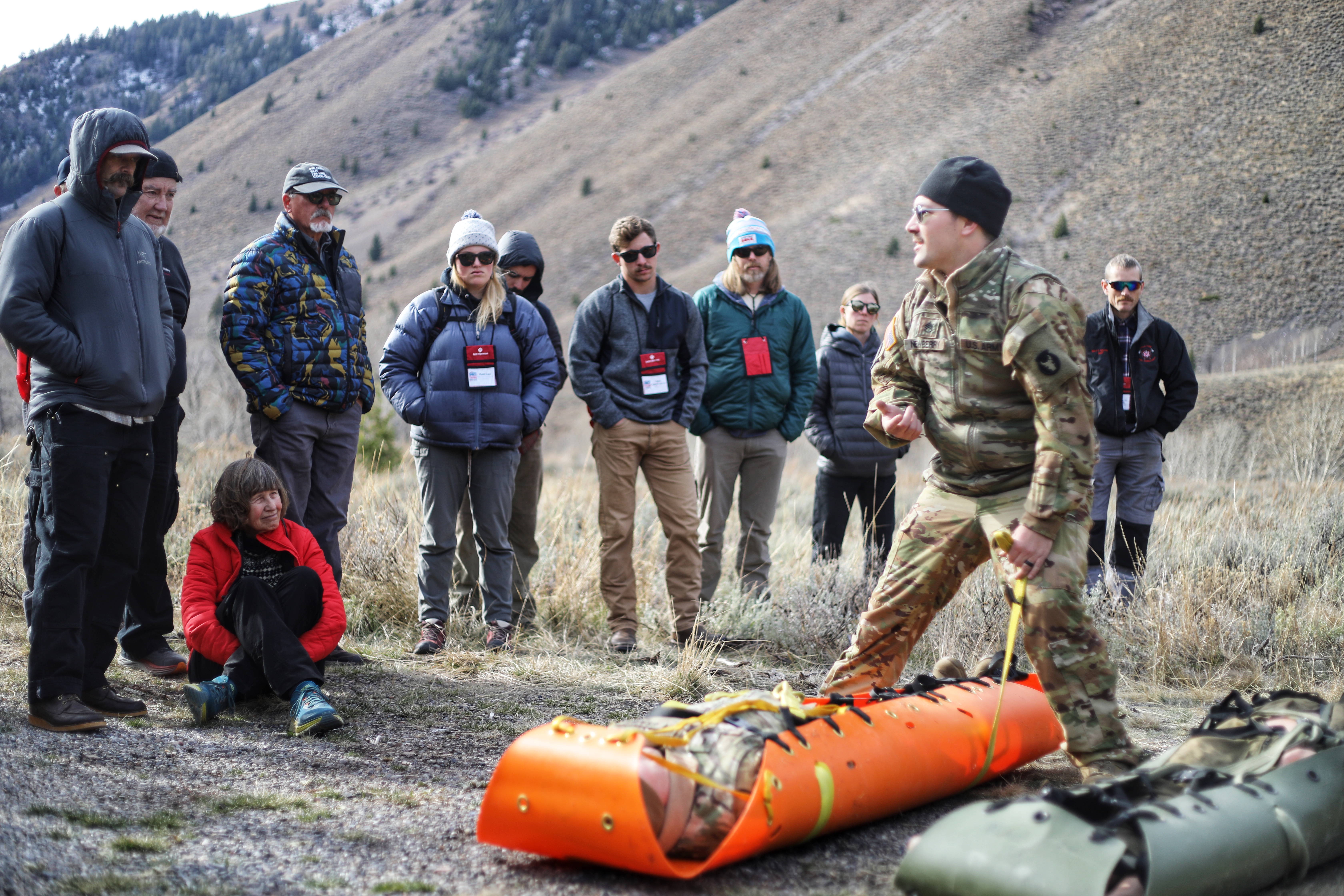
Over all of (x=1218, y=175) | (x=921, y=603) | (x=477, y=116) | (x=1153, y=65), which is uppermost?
(x=477, y=116)

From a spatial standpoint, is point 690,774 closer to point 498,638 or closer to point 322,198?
point 498,638

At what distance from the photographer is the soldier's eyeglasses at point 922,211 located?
11.5ft

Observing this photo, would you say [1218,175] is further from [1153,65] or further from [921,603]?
[921,603]

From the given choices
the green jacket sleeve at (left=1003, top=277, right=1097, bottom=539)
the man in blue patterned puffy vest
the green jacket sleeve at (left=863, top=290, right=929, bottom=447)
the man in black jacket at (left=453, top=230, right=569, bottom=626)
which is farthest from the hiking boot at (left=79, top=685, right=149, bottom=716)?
the green jacket sleeve at (left=1003, top=277, right=1097, bottom=539)

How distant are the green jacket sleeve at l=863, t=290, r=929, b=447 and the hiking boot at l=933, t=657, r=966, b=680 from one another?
34.7 inches

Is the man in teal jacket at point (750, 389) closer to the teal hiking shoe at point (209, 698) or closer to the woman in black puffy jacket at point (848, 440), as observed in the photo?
the woman in black puffy jacket at point (848, 440)

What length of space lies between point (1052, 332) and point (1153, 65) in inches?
1824

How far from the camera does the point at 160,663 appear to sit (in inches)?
199

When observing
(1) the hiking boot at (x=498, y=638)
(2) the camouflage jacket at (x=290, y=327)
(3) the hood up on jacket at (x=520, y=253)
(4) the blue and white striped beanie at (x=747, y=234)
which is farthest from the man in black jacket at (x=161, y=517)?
(4) the blue and white striped beanie at (x=747, y=234)

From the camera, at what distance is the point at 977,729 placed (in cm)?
346

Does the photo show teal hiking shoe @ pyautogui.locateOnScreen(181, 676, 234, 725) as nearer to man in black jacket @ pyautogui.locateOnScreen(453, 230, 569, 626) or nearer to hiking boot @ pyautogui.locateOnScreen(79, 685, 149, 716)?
hiking boot @ pyautogui.locateOnScreen(79, 685, 149, 716)

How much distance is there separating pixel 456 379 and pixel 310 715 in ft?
7.40

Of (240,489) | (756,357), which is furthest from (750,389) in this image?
(240,489)

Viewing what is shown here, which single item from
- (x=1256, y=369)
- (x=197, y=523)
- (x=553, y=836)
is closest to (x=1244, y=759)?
(x=553, y=836)
